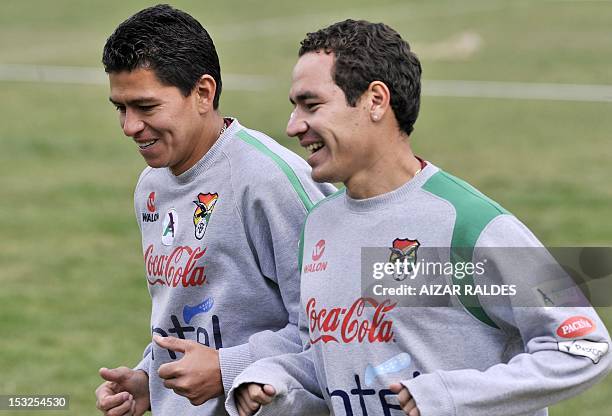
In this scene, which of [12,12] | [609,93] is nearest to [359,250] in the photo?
[609,93]


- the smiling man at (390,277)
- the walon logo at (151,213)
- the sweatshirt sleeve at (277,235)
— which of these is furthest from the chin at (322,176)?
the walon logo at (151,213)

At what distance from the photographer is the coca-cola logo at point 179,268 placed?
4.66 m

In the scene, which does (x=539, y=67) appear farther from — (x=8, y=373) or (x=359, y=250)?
(x=359, y=250)

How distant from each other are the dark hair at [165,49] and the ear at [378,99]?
878 millimetres

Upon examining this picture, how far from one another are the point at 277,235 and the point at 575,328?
1.20 m

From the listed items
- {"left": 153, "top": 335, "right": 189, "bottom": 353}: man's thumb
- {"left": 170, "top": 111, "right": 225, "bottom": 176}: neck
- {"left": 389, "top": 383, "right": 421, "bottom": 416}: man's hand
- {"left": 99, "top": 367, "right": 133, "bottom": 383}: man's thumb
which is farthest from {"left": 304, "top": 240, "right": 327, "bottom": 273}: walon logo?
{"left": 99, "top": 367, "right": 133, "bottom": 383}: man's thumb

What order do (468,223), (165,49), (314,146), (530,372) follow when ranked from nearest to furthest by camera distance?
(530,372) < (468,223) < (314,146) < (165,49)

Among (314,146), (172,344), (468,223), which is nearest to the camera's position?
(468,223)

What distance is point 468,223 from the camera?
3.88 m

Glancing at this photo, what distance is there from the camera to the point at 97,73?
2264 cm

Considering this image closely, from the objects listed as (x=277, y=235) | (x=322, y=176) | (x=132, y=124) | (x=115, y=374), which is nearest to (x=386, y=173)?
(x=322, y=176)

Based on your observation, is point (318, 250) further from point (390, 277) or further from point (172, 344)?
point (172, 344)

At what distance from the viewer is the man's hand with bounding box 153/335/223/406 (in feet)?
14.1

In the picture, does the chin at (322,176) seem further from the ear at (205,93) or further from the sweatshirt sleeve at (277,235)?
the ear at (205,93)
